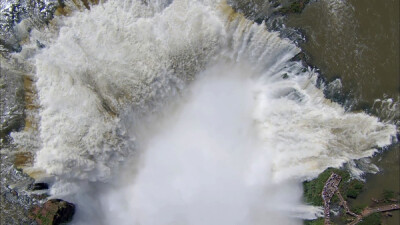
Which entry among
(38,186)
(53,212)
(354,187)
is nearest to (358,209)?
(354,187)

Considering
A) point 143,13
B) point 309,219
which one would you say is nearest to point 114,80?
point 143,13

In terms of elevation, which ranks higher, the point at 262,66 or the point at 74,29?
the point at 74,29

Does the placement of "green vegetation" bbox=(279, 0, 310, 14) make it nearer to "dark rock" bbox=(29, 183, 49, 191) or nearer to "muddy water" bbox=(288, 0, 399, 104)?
"muddy water" bbox=(288, 0, 399, 104)

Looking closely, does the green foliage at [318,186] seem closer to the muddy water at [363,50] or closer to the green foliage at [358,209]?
the green foliage at [358,209]

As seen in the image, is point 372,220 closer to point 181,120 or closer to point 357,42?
point 357,42

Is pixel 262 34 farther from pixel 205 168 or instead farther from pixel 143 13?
pixel 205 168

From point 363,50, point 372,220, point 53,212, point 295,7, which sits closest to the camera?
point 53,212

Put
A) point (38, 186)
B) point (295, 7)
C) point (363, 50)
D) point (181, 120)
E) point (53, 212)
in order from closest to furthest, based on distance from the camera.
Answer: point (53, 212) < point (38, 186) < point (181, 120) < point (295, 7) < point (363, 50)
